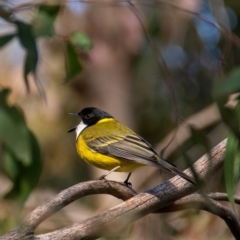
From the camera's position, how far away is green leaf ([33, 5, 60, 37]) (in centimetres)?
274

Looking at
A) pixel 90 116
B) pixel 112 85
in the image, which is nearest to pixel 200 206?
pixel 90 116

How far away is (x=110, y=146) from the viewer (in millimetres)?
3508

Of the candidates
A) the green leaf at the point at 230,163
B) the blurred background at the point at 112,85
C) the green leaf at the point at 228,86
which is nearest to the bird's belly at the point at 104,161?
the green leaf at the point at 230,163

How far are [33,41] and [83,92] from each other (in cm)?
399

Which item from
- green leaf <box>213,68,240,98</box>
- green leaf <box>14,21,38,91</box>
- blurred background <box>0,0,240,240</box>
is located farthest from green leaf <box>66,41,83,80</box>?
blurred background <box>0,0,240,240</box>

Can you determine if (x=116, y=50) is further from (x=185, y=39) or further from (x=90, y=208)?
(x=90, y=208)

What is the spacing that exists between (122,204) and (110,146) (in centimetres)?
108

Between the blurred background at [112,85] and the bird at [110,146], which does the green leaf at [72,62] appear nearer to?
the bird at [110,146]

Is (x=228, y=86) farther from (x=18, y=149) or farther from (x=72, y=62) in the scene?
(x=72, y=62)

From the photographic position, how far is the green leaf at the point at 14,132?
7.10ft

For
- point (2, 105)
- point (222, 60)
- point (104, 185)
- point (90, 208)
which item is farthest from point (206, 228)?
point (90, 208)

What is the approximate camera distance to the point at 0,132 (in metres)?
2.15

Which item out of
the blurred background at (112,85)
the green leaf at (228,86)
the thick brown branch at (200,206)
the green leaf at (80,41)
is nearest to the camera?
the green leaf at (228,86)

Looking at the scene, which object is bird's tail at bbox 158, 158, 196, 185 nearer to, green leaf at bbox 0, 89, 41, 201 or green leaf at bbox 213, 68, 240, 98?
green leaf at bbox 0, 89, 41, 201
